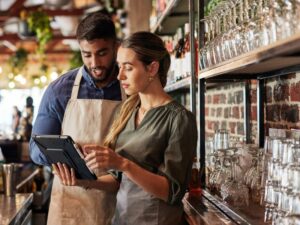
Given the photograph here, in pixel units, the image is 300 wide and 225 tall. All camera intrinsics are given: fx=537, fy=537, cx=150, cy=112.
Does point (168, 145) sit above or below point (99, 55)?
below

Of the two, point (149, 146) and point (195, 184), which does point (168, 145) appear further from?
point (195, 184)

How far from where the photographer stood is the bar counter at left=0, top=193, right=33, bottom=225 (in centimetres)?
256

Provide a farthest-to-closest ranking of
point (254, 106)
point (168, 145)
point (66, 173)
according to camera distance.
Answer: point (254, 106), point (66, 173), point (168, 145)

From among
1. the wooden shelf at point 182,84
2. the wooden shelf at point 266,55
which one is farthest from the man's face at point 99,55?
the wooden shelf at point 182,84

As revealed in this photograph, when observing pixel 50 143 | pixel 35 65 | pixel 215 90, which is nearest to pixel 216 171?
pixel 50 143

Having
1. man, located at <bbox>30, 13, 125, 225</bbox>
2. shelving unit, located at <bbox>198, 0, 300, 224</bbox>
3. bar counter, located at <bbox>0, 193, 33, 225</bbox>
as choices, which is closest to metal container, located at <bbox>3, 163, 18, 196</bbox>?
bar counter, located at <bbox>0, 193, 33, 225</bbox>

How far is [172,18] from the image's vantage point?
3840mm

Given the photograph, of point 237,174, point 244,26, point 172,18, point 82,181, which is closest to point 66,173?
point 82,181

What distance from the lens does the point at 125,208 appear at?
206 centimetres

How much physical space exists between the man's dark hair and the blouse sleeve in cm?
67

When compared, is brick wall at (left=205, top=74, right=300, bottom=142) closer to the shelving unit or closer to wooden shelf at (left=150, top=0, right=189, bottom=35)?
Answer: the shelving unit

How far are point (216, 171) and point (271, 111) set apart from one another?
Result: 504 mm

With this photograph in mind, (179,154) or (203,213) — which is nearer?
(179,154)

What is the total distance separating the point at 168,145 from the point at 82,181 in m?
0.53
